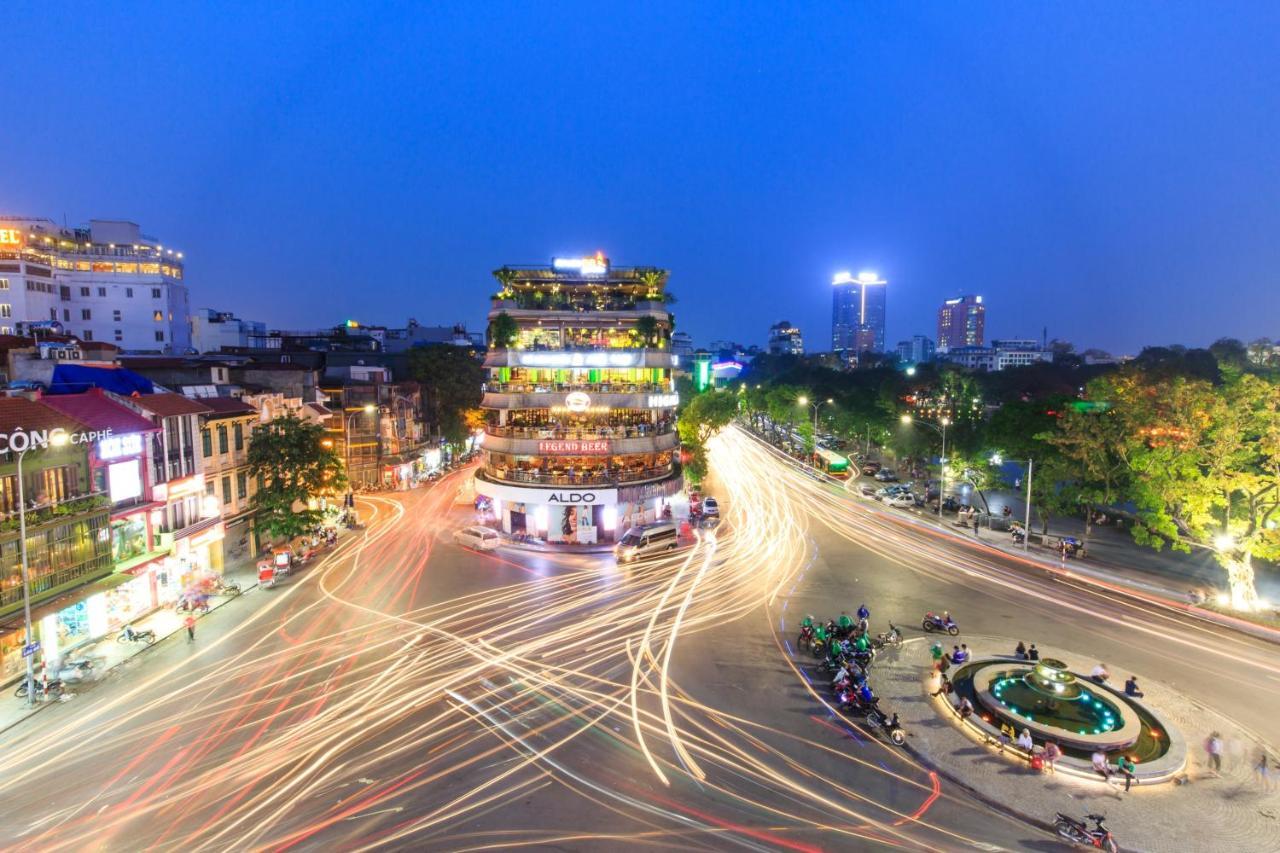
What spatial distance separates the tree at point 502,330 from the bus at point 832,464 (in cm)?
3949

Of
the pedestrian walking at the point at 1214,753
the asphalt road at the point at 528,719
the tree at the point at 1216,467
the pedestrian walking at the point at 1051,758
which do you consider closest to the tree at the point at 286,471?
the asphalt road at the point at 528,719

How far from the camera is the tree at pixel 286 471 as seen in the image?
3509cm

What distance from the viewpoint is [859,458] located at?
82.6m

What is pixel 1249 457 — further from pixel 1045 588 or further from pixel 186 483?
pixel 186 483

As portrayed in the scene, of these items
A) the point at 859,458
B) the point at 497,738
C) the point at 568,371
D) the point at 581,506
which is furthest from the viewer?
the point at 859,458

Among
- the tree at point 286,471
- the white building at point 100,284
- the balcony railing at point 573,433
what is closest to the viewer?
the tree at point 286,471

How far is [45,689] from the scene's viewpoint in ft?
68.4

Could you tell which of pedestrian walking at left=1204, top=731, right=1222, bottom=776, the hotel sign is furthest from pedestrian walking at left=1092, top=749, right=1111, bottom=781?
the hotel sign

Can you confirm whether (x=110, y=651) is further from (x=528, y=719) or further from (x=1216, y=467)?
(x=1216, y=467)

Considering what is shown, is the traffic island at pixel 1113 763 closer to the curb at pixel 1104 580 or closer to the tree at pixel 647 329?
→ the curb at pixel 1104 580

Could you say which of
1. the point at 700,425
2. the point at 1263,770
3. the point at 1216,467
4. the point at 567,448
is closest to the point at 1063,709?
the point at 1263,770

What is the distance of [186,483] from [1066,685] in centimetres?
3793

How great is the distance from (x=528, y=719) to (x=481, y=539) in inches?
844

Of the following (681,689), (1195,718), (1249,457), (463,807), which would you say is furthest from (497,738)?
(1249,457)
